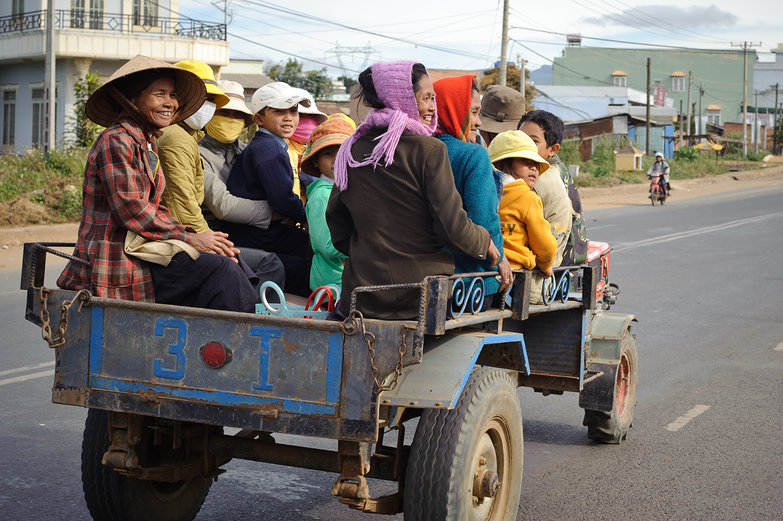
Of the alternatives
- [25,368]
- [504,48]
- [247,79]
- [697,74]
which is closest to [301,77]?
[247,79]

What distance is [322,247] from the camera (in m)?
4.46

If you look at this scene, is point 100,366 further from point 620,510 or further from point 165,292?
point 620,510

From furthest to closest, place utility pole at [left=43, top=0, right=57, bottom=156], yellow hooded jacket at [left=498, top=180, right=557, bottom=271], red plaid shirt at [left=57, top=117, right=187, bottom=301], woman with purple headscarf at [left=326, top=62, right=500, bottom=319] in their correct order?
utility pole at [left=43, top=0, right=57, bottom=156] < yellow hooded jacket at [left=498, top=180, right=557, bottom=271] < red plaid shirt at [left=57, top=117, right=187, bottom=301] < woman with purple headscarf at [left=326, top=62, right=500, bottom=319]

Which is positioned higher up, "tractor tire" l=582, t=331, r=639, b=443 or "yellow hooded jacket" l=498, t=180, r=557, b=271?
"yellow hooded jacket" l=498, t=180, r=557, b=271

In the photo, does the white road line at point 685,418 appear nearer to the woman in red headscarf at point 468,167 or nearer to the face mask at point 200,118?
the woman in red headscarf at point 468,167

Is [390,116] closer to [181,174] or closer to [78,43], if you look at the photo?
[181,174]

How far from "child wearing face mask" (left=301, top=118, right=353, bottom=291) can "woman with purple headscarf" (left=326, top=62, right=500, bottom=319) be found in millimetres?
582

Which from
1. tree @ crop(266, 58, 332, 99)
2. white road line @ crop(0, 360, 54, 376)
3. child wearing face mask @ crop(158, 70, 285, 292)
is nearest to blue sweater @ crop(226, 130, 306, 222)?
child wearing face mask @ crop(158, 70, 285, 292)

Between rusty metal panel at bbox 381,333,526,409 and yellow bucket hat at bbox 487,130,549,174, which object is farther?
yellow bucket hat at bbox 487,130,549,174

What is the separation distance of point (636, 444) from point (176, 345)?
3472mm

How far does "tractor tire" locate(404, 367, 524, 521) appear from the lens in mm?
3439

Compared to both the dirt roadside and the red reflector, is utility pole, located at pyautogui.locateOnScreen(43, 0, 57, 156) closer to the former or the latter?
the dirt roadside

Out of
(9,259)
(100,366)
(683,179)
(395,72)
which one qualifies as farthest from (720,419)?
(683,179)

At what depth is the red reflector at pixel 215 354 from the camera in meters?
3.45
